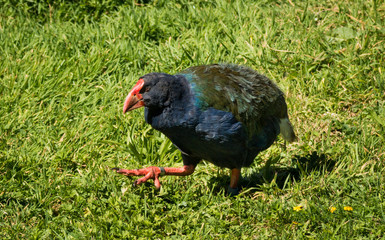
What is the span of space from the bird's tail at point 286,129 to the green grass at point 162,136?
0.20 meters

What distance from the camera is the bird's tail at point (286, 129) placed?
12.8 feet

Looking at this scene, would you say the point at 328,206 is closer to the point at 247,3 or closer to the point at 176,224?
the point at 176,224

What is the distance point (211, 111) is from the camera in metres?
3.35

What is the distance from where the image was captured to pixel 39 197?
3.63 meters

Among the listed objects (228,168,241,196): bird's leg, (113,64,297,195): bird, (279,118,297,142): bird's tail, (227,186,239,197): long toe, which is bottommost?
(227,186,239,197): long toe

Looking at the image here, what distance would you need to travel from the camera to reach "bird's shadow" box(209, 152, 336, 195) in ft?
12.7

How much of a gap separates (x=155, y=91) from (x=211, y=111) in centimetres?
36

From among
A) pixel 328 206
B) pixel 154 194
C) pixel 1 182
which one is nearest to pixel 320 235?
pixel 328 206

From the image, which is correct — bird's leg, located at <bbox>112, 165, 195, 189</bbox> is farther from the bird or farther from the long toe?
the long toe

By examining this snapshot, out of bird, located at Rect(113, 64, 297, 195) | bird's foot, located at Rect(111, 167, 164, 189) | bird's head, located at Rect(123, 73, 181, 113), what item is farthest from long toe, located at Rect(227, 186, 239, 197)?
bird's head, located at Rect(123, 73, 181, 113)

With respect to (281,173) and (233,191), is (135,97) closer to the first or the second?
(233,191)

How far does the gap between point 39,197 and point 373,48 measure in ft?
9.99

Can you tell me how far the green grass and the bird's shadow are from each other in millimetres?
12

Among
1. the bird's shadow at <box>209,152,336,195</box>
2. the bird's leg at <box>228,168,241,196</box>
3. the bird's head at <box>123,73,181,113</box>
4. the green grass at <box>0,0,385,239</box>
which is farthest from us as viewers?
the bird's shadow at <box>209,152,336,195</box>
